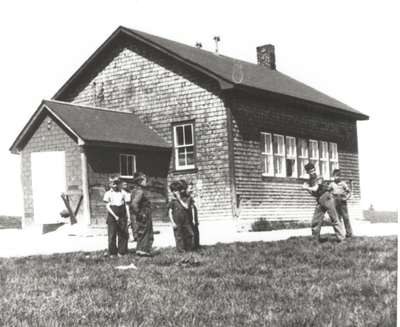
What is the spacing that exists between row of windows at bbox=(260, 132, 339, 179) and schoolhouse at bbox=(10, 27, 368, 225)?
0.13 ft

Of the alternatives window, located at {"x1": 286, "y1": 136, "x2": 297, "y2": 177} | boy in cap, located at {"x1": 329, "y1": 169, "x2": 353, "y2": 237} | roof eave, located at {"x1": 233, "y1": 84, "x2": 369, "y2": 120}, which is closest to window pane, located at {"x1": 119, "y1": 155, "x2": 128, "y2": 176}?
roof eave, located at {"x1": 233, "y1": 84, "x2": 369, "y2": 120}

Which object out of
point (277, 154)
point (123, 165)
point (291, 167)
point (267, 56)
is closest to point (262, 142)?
point (277, 154)

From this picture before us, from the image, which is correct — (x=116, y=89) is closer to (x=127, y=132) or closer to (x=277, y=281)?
(x=127, y=132)

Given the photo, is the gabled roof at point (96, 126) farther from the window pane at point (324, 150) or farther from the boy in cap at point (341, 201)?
the boy in cap at point (341, 201)

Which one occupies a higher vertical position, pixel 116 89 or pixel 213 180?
pixel 116 89

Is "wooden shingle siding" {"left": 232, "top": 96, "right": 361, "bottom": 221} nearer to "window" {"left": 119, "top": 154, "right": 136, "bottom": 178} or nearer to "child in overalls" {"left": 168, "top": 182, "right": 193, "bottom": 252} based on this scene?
"window" {"left": 119, "top": 154, "right": 136, "bottom": 178}

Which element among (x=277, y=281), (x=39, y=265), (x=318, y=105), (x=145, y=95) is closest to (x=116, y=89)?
(x=145, y=95)

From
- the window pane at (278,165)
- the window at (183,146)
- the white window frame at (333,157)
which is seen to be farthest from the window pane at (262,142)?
the white window frame at (333,157)

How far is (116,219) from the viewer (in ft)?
43.2

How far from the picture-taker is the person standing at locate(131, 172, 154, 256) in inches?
492

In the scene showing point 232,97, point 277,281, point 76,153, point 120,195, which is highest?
Result: point 232,97

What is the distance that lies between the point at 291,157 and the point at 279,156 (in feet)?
2.14

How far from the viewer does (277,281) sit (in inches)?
328

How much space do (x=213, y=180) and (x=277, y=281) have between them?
43.9ft
